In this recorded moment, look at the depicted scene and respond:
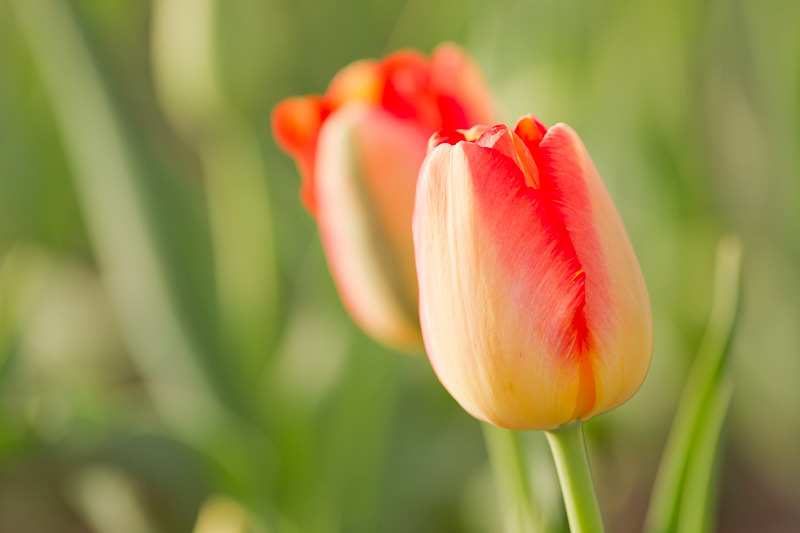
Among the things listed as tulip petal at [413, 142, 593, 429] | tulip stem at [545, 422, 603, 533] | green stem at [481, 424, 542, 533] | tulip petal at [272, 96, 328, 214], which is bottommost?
green stem at [481, 424, 542, 533]

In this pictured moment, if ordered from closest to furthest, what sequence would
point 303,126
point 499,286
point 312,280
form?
point 499,286
point 303,126
point 312,280

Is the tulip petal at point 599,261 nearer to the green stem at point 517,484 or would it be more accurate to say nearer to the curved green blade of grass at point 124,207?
the green stem at point 517,484

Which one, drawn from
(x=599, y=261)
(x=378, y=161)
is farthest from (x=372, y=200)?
(x=599, y=261)

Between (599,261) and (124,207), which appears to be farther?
(124,207)

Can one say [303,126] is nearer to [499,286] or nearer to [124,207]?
[499,286]

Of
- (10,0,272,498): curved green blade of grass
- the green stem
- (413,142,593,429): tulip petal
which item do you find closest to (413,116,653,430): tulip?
(413,142,593,429): tulip petal

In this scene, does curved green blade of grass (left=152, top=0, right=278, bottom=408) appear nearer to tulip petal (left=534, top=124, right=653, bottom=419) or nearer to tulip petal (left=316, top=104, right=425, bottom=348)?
tulip petal (left=316, top=104, right=425, bottom=348)

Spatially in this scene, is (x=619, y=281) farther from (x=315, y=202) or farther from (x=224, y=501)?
(x=224, y=501)
